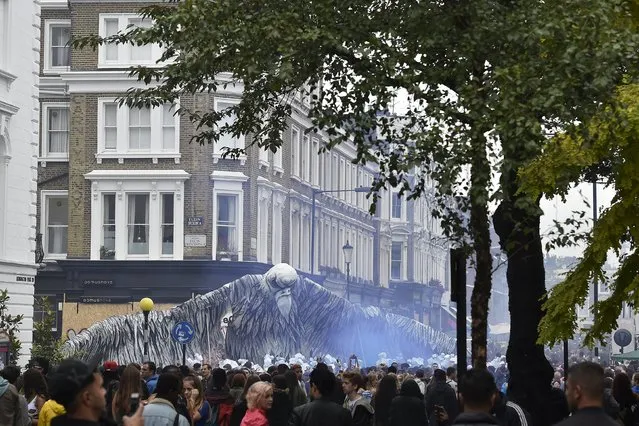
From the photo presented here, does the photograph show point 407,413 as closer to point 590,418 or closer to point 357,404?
point 357,404

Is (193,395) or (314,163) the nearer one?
(193,395)

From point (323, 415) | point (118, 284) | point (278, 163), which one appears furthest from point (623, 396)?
point (278, 163)

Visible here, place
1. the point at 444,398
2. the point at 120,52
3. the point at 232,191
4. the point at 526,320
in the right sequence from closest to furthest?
the point at 526,320 < the point at 444,398 < the point at 120,52 < the point at 232,191

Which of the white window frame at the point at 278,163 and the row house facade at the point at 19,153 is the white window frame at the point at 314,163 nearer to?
the white window frame at the point at 278,163

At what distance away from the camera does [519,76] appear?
58.2 feet

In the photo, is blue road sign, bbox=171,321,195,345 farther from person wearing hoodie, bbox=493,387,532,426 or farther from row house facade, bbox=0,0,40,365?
person wearing hoodie, bbox=493,387,532,426

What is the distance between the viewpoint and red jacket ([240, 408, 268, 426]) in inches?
619

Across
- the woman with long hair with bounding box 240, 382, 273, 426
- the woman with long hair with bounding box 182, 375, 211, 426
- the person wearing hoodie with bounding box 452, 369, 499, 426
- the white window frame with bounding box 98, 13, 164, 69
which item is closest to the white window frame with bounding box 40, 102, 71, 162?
the white window frame with bounding box 98, 13, 164, 69

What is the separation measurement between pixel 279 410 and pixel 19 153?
22.2 metres

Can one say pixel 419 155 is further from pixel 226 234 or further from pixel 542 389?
pixel 226 234

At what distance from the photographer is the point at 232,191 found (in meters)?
62.4

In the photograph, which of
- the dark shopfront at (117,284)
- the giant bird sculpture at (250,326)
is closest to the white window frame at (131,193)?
the dark shopfront at (117,284)

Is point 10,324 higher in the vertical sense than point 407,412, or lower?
higher

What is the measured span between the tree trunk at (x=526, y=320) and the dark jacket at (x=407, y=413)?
1651 millimetres
